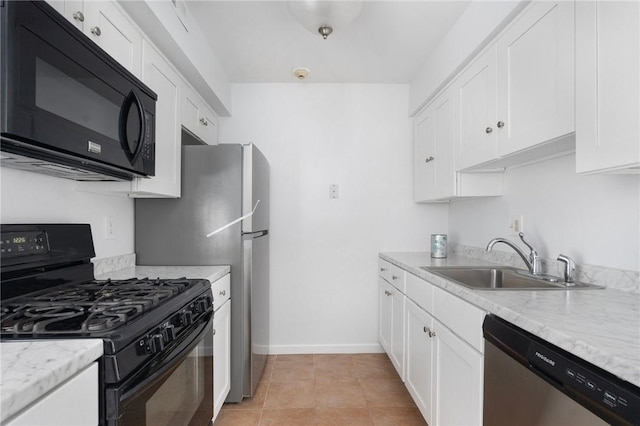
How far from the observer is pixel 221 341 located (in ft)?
6.02

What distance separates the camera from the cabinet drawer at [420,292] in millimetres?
1690

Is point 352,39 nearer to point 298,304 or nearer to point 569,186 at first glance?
point 569,186

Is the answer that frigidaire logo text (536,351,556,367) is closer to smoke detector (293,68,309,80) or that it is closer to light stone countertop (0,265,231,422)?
light stone countertop (0,265,231,422)

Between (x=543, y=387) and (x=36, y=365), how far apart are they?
4.03 feet

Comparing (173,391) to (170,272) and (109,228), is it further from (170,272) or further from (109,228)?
(109,228)

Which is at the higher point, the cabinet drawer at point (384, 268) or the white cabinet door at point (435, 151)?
the white cabinet door at point (435, 151)

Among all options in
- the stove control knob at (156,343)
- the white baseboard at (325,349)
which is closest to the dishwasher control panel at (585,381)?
the stove control knob at (156,343)

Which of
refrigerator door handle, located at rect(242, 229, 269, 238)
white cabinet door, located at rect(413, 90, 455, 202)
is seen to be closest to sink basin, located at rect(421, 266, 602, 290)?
white cabinet door, located at rect(413, 90, 455, 202)

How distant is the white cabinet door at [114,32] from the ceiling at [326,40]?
552 millimetres

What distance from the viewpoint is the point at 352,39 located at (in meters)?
2.23

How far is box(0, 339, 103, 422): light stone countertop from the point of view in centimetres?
57

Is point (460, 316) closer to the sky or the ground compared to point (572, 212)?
closer to the ground

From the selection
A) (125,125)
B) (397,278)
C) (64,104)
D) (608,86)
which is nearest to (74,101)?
(64,104)

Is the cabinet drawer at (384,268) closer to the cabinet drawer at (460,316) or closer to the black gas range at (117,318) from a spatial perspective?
the cabinet drawer at (460,316)
